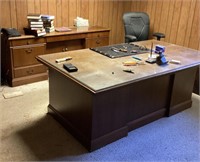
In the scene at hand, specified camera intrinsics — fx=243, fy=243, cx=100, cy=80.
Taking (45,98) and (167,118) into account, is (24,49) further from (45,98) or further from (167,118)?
(167,118)

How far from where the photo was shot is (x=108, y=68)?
2336 millimetres

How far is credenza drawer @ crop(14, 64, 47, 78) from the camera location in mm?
3385

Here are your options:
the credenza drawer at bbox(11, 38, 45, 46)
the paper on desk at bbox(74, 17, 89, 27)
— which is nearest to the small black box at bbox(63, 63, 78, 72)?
the credenza drawer at bbox(11, 38, 45, 46)

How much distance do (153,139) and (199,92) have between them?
1.42m

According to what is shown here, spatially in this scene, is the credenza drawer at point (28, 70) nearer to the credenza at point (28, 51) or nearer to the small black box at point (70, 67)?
the credenza at point (28, 51)

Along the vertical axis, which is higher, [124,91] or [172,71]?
[172,71]

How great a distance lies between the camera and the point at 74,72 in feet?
7.23

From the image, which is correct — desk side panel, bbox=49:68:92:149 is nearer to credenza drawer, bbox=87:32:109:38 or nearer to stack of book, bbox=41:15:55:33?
stack of book, bbox=41:15:55:33

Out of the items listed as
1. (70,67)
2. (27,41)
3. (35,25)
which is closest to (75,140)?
(70,67)

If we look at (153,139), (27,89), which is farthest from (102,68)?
(27,89)

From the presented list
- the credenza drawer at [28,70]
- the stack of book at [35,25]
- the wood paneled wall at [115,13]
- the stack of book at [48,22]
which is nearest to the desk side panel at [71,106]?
the credenza drawer at [28,70]

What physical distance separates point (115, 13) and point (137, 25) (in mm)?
882

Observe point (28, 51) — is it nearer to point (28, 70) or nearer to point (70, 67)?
point (28, 70)

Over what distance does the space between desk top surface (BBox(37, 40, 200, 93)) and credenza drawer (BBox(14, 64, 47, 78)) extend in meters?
0.97
